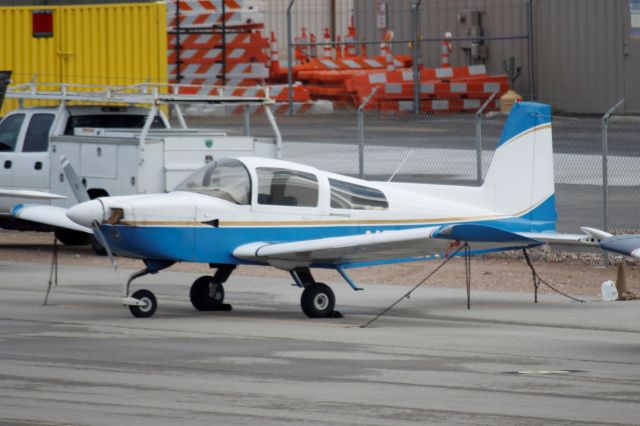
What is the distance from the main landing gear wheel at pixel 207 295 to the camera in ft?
48.2

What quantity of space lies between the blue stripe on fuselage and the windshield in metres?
0.33

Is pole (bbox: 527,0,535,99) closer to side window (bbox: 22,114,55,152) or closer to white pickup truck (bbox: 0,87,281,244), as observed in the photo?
white pickup truck (bbox: 0,87,281,244)

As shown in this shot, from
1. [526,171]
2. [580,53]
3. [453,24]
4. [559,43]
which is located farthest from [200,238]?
[453,24]

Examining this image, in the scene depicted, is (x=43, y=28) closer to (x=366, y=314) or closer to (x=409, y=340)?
(x=366, y=314)

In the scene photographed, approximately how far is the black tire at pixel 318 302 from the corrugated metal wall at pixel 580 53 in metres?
22.7

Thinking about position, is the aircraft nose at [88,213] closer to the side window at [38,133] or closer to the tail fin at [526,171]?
the tail fin at [526,171]

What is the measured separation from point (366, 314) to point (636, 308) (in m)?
2.85

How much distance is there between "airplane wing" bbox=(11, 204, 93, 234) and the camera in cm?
1613

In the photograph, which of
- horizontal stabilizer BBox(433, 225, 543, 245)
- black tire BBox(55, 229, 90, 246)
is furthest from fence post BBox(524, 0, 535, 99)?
horizontal stabilizer BBox(433, 225, 543, 245)

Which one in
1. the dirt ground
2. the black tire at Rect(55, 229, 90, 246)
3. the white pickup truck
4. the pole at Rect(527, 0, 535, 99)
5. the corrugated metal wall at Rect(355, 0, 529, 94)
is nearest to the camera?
the dirt ground

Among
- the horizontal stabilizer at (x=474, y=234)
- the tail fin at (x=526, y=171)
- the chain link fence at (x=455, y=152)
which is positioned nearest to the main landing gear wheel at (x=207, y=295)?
the horizontal stabilizer at (x=474, y=234)

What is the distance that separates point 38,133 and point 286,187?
6.73m

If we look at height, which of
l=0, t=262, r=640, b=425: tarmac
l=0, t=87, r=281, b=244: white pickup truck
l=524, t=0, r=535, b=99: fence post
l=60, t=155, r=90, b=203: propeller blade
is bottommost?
l=0, t=262, r=640, b=425: tarmac

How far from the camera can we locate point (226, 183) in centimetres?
1407
